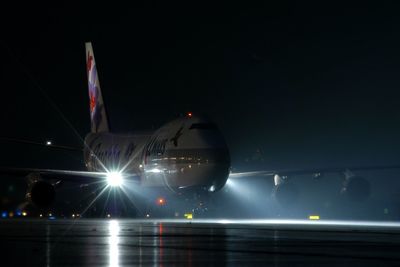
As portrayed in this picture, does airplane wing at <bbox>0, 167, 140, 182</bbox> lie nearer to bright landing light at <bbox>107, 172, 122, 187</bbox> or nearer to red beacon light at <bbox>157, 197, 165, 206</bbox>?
bright landing light at <bbox>107, 172, 122, 187</bbox>

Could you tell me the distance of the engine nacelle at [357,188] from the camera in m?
53.3

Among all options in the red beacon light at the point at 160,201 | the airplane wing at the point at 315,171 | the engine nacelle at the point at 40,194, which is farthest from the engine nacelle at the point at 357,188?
the engine nacelle at the point at 40,194

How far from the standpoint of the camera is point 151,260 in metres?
16.3

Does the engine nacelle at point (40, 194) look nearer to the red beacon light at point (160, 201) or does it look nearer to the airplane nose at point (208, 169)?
the red beacon light at point (160, 201)

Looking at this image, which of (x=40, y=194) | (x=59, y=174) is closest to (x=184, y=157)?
(x=40, y=194)

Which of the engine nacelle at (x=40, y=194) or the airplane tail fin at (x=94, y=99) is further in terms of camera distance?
the airplane tail fin at (x=94, y=99)

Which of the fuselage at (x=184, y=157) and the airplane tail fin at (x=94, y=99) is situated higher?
the airplane tail fin at (x=94, y=99)

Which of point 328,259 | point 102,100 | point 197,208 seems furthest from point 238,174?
point 328,259

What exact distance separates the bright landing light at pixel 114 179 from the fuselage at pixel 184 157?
200cm

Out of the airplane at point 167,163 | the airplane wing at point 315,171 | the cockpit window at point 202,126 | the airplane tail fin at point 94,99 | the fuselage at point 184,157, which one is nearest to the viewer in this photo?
the fuselage at point 184,157

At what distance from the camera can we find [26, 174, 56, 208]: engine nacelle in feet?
160

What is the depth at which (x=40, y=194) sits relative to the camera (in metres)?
48.9

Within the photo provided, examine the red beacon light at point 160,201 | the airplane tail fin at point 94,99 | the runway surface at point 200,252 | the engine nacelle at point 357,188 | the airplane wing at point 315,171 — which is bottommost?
the runway surface at point 200,252

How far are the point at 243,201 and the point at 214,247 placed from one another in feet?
137
